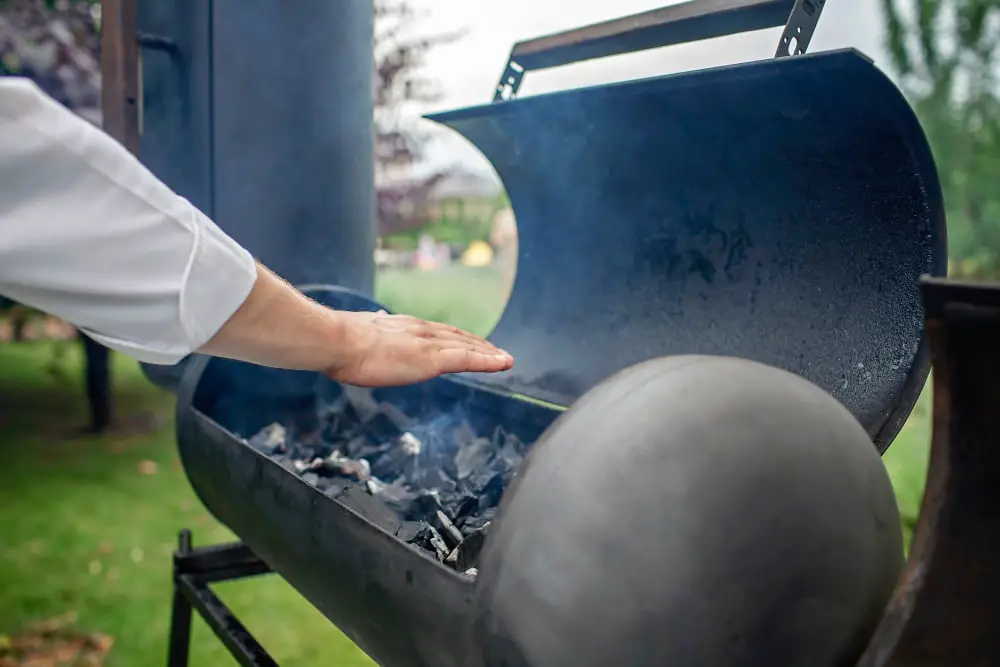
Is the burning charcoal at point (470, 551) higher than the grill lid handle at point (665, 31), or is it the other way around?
the grill lid handle at point (665, 31)

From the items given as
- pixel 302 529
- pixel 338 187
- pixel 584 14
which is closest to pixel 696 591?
pixel 302 529

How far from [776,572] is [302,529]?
76cm

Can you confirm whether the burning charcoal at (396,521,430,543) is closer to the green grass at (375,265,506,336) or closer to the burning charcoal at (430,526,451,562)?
the burning charcoal at (430,526,451,562)

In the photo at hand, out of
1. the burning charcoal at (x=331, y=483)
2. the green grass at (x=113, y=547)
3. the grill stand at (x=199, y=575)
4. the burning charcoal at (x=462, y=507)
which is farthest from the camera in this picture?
the green grass at (x=113, y=547)

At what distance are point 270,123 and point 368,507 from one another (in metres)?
1.64

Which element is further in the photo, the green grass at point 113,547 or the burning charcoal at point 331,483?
the green grass at point 113,547

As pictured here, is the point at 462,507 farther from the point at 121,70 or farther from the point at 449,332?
the point at 121,70

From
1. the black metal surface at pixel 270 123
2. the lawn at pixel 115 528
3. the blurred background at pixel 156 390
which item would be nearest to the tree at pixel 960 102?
the blurred background at pixel 156 390

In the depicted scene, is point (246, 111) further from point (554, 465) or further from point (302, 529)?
point (554, 465)

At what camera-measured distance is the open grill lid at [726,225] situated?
1.21m

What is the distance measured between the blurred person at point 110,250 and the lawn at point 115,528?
1.58 metres

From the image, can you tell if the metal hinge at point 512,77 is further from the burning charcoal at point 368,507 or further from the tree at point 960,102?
the tree at point 960,102

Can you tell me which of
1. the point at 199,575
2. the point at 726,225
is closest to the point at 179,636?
the point at 199,575

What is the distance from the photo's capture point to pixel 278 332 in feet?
3.44
